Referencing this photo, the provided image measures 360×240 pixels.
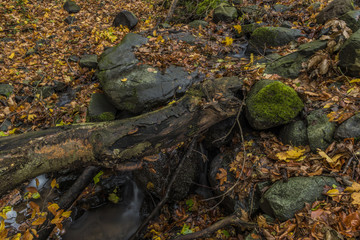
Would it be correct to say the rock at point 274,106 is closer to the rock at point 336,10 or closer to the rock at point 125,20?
the rock at point 336,10

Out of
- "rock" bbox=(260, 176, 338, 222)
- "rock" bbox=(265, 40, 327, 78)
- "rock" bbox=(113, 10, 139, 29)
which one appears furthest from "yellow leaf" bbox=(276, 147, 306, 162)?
"rock" bbox=(113, 10, 139, 29)

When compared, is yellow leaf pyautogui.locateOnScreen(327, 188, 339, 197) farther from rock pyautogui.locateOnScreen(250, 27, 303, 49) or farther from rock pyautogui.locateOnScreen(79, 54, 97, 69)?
rock pyautogui.locateOnScreen(79, 54, 97, 69)

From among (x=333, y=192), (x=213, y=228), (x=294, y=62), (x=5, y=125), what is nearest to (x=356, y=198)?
(x=333, y=192)

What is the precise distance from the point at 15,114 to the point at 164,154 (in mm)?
4593

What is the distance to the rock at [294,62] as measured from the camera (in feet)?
15.0

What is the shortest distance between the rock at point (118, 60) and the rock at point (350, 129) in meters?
4.52

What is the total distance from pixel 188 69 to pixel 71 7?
848cm

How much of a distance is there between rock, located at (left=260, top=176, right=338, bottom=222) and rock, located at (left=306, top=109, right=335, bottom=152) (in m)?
0.63

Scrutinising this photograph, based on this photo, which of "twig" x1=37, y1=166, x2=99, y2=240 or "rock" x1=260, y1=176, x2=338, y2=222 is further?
"twig" x1=37, y1=166, x2=99, y2=240

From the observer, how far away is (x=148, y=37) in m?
6.64

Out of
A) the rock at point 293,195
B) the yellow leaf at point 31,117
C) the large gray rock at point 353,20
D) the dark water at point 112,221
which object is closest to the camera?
the rock at point 293,195

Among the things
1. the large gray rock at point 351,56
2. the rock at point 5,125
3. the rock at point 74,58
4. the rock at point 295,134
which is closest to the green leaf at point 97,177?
the rock at point 5,125

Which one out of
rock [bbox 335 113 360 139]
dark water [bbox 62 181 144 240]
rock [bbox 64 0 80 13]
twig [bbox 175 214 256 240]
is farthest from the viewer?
rock [bbox 64 0 80 13]

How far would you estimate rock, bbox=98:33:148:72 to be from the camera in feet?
A: 17.3
